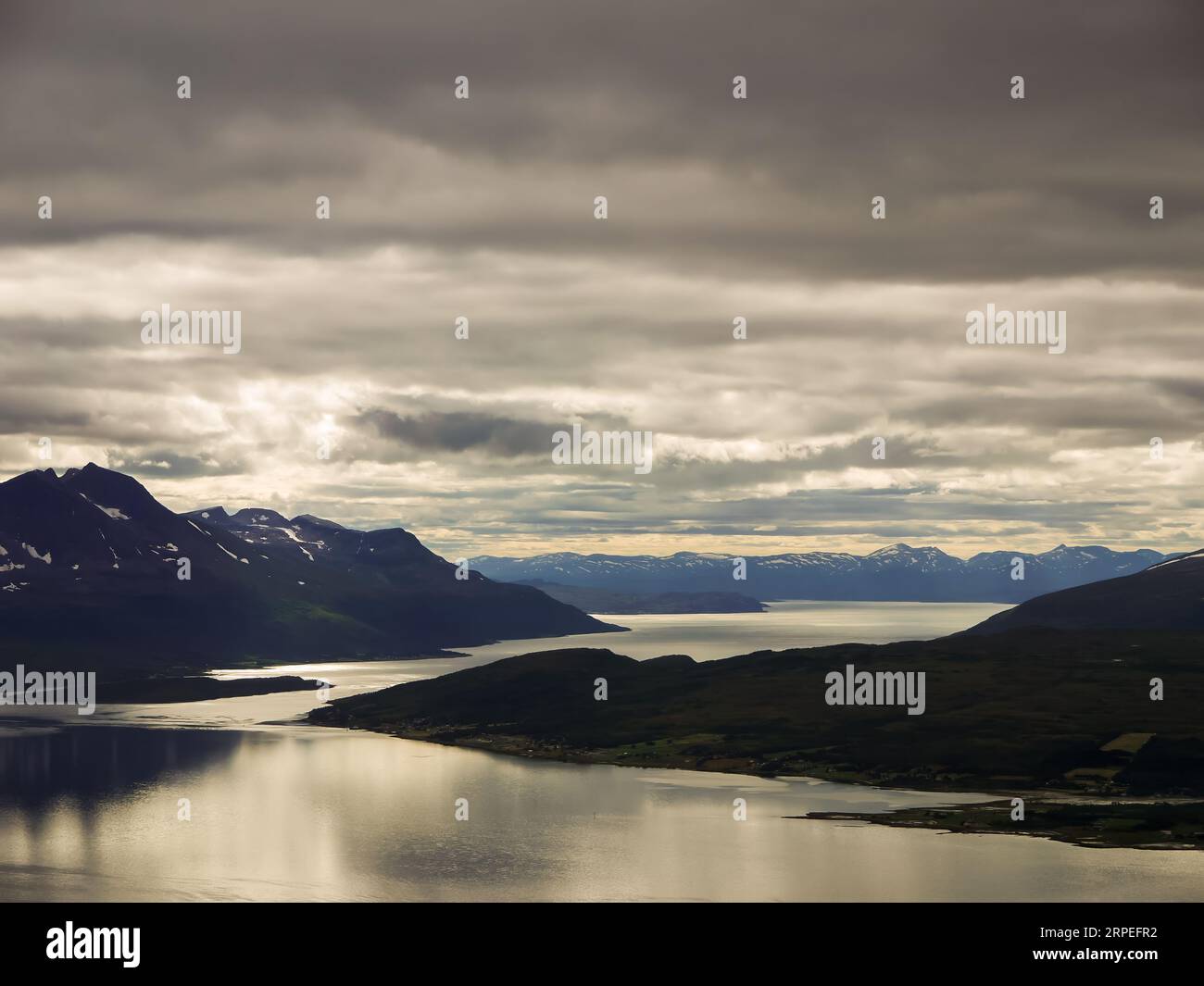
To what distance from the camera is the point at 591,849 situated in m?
178

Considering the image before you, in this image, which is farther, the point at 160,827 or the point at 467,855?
the point at 160,827

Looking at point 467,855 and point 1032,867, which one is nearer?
point 1032,867
